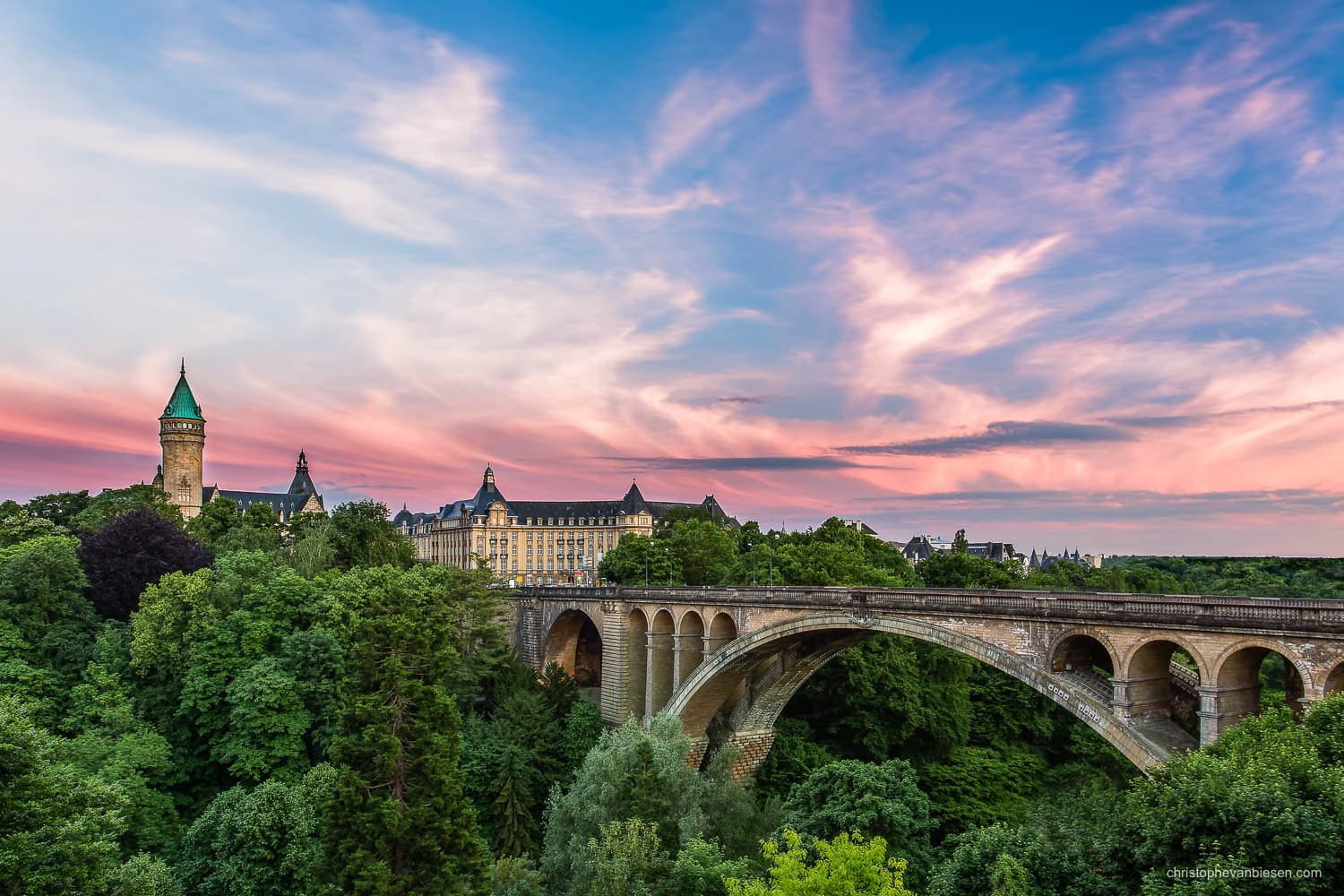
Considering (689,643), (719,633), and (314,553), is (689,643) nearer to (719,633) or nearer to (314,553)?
(719,633)

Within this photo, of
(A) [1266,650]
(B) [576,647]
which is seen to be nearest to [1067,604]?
(A) [1266,650]

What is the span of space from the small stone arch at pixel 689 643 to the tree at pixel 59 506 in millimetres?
46931

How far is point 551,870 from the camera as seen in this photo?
2656 centimetres

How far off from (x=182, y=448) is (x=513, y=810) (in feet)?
189

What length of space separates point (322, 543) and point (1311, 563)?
94.9m

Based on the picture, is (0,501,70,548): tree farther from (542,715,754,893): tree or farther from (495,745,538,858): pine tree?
(542,715,754,893): tree

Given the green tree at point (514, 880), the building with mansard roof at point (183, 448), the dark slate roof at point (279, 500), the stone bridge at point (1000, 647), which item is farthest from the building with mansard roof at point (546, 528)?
the green tree at point (514, 880)

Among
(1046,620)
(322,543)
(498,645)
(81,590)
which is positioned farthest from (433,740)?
(81,590)

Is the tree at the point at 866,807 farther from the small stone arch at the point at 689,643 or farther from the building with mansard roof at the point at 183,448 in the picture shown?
the building with mansard roof at the point at 183,448

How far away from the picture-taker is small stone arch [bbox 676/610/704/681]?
38062 millimetres

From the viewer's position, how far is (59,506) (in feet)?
206

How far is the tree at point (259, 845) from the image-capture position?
78.0 feet

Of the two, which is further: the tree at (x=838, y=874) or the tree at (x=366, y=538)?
the tree at (x=366, y=538)

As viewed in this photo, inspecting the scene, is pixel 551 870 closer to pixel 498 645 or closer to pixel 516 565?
pixel 498 645
